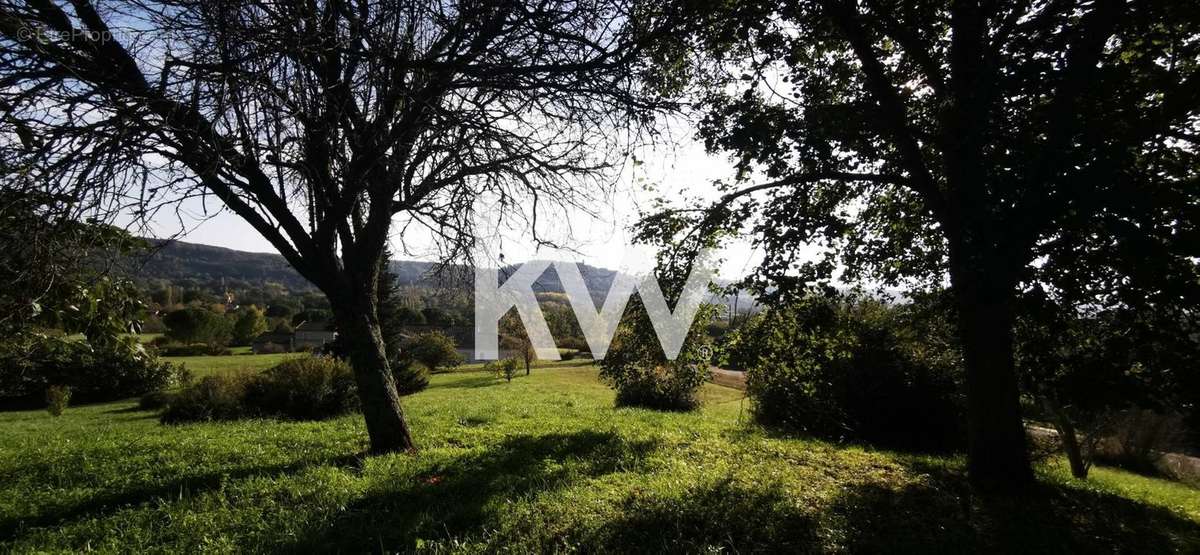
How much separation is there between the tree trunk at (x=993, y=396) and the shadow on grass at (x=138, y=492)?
23.6 ft

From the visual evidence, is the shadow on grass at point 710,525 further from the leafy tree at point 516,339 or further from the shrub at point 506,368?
the leafy tree at point 516,339

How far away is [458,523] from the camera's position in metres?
4.01

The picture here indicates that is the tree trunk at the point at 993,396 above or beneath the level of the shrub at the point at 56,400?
above

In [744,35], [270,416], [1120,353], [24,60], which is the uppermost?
[744,35]

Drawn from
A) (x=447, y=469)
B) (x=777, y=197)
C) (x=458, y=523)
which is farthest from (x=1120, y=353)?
(x=447, y=469)

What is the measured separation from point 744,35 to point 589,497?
549cm

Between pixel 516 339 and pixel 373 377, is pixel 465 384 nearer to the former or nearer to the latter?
pixel 516 339

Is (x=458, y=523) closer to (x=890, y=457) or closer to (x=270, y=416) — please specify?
(x=890, y=457)

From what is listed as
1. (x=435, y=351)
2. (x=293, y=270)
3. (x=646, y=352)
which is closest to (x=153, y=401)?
(x=293, y=270)

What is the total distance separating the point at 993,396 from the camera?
550 cm

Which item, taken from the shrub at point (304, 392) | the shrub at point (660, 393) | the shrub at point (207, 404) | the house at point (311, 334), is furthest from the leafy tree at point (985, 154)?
the house at point (311, 334)

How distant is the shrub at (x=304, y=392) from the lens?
12305 mm

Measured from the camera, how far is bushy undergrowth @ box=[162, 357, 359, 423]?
1172 cm

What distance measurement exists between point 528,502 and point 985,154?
532 cm
